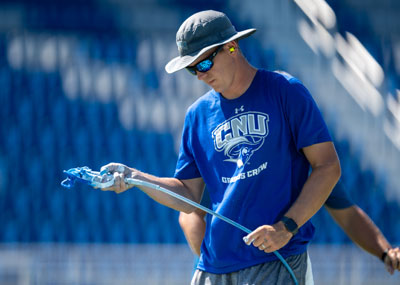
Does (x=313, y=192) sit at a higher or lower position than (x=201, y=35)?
lower

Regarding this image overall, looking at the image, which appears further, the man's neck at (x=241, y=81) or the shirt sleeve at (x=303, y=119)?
the man's neck at (x=241, y=81)

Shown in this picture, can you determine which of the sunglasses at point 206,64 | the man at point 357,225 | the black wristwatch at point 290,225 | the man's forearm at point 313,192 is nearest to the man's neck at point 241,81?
the sunglasses at point 206,64

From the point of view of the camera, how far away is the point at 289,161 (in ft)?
8.23

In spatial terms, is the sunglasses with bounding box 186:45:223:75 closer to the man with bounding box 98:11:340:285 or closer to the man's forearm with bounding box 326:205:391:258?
the man with bounding box 98:11:340:285

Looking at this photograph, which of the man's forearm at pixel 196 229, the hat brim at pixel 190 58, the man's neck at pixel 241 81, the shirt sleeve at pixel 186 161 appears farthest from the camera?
the man's forearm at pixel 196 229

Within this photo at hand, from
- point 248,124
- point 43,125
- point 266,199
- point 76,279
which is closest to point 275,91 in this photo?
point 248,124

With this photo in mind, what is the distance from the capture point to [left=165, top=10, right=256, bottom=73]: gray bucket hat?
2.51 m

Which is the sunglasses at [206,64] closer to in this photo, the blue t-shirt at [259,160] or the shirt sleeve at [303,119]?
the blue t-shirt at [259,160]

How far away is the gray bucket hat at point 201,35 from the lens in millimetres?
2512

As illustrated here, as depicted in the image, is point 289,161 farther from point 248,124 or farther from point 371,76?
point 371,76

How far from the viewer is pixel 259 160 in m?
2.51

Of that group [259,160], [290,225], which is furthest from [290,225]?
[259,160]

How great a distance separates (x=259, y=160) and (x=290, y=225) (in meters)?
0.29

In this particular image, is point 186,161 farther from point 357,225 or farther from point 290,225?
point 357,225
